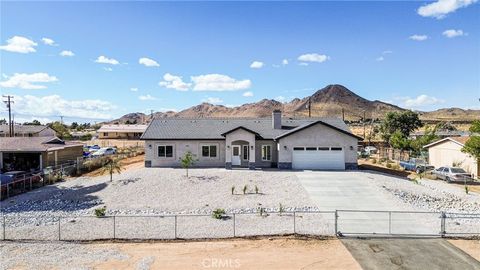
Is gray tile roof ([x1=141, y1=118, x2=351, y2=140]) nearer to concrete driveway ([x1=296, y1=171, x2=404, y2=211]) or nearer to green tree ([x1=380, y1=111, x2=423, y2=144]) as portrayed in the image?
concrete driveway ([x1=296, y1=171, x2=404, y2=211])

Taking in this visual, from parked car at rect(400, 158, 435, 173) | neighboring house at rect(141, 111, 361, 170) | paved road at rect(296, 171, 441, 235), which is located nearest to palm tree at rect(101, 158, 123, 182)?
neighboring house at rect(141, 111, 361, 170)

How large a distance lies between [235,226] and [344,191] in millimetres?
9954

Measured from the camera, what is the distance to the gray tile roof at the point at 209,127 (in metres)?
34.1

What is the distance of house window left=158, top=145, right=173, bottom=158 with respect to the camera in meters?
33.9

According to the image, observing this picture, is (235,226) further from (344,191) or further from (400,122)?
(400,122)

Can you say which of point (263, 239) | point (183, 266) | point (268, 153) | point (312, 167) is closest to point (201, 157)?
point (268, 153)

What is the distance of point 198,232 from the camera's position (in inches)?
649

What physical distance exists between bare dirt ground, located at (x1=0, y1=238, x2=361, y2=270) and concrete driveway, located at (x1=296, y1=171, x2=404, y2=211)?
19.8ft

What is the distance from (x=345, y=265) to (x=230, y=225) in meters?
6.20

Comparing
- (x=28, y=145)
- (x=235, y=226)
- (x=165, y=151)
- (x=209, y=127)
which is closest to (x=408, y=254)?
(x=235, y=226)

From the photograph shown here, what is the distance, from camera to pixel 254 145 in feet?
108

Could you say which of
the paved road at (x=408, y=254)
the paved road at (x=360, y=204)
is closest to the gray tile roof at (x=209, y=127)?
the paved road at (x=360, y=204)

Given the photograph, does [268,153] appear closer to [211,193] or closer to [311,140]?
[311,140]

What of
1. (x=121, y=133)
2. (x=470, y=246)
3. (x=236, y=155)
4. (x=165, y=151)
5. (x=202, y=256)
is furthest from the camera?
(x=121, y=133)
